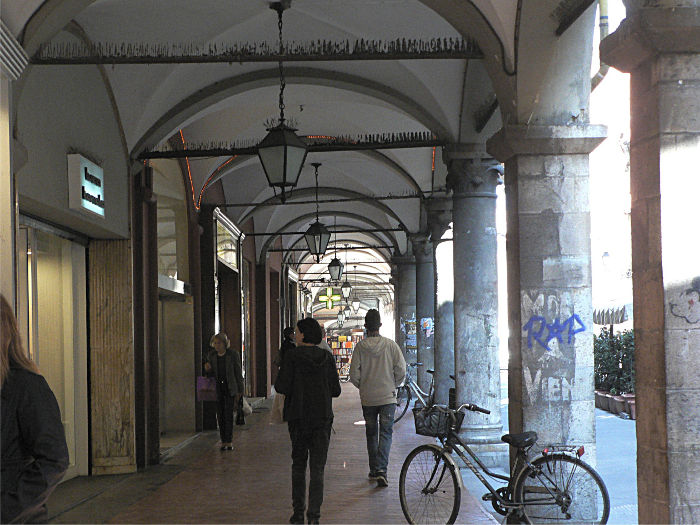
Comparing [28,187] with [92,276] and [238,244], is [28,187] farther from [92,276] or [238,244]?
[238,244]

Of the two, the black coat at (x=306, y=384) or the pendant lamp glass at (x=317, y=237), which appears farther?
the pendant lamp glass at (x=317, y=237)

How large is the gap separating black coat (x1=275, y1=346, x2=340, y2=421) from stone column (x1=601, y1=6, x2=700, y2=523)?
250 centimetres

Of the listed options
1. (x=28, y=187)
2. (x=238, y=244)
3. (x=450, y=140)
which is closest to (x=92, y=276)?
(x=28, y=187)

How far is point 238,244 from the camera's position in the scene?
18188 mm

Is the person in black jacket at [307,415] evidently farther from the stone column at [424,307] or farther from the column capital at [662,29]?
the stone column at [424,307]

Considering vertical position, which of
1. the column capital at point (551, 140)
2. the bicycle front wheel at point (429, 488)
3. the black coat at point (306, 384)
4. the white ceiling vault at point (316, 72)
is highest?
the white ceiling vault at point (316, 72)

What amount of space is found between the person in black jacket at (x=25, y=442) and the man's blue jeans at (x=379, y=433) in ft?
17.6

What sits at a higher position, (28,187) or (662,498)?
(28,187)

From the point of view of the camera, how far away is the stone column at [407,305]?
769 inches

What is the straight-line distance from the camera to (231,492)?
7797 mm

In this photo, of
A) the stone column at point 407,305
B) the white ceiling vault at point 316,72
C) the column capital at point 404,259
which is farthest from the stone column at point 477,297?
the column capital at point 404,259

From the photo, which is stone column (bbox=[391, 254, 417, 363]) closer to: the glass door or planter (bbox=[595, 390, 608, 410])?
planter (bbox=[595, 390, 608, 410])

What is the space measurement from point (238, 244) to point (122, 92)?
8.84 meters

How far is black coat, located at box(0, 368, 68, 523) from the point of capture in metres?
2.60
